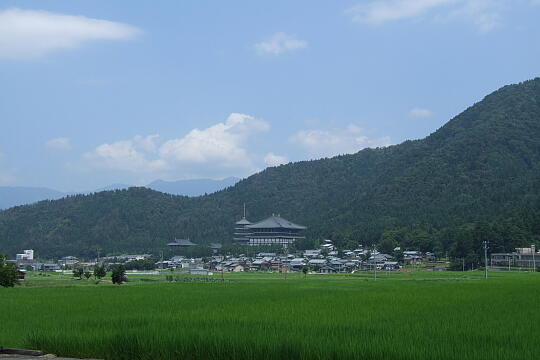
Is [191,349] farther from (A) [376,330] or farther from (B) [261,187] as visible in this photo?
(B) [261,187]

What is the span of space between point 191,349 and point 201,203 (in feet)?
535

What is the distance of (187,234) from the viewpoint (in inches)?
6156


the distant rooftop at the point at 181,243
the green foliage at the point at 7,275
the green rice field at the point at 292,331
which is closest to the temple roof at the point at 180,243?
the distant rooftop at the point at 181,243

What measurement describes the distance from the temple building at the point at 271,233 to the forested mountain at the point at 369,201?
515 cm

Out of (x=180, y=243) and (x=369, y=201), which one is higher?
(x=369, y=201)

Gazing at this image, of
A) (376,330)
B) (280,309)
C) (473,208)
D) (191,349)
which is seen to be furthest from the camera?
(473,208)

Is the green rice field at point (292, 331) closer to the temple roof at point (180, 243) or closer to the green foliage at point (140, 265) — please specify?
the green foliage at point (140, 265)

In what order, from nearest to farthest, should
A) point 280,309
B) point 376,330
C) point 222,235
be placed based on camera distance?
point 376,330 < point 280,309 < point 222,235

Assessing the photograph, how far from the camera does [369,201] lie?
5472 inches

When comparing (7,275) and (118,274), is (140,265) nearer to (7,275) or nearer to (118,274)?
(118,274)

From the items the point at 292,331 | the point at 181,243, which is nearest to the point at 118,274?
the point at 292,331

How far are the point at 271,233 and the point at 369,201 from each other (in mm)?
23985

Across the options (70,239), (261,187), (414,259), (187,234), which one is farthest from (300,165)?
(414,259)

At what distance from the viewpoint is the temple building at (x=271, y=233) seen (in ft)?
491
